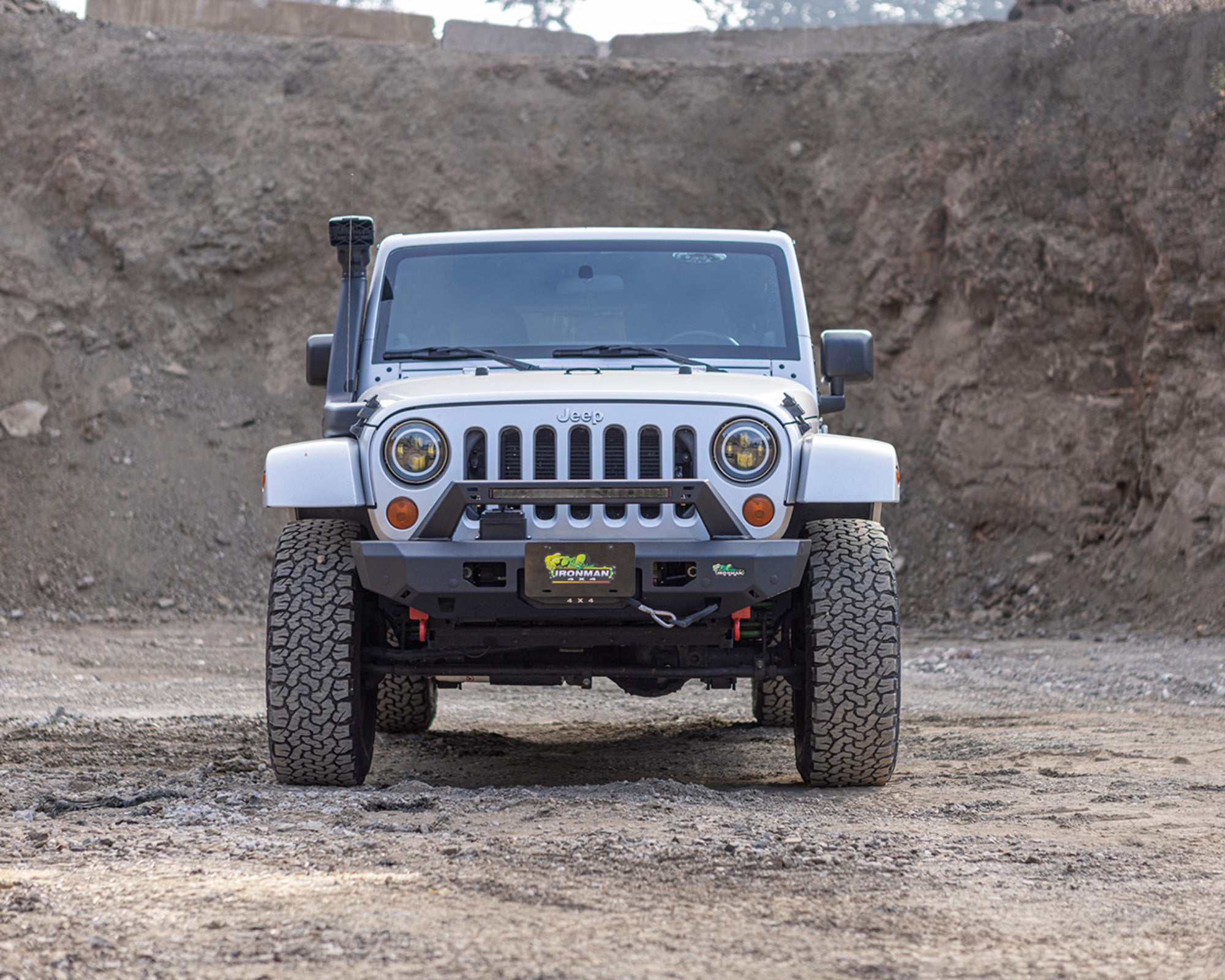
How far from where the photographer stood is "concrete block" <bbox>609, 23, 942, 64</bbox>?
68.4 feet

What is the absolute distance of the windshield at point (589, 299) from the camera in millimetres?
6293

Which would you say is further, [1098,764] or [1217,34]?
[1217,34]

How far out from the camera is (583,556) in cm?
491

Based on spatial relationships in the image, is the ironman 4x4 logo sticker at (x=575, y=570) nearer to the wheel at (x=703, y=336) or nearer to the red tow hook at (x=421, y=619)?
the red tow hook at (x=421, y=619)

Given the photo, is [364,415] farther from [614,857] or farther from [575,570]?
[614,857]

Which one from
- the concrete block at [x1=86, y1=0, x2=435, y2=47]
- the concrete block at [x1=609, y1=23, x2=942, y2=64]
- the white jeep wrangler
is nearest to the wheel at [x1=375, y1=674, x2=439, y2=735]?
the white jeep wrangler

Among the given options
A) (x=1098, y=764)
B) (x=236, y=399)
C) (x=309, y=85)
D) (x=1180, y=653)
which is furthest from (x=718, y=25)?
(x=1098, y=764)

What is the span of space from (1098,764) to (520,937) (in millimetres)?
3817

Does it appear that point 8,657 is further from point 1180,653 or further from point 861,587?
point 1180,653

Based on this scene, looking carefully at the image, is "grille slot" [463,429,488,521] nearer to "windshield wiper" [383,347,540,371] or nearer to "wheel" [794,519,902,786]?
"windshield wiper" [383,347,540,371]

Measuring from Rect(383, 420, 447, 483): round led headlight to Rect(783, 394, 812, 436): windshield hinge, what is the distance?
134 centimetres

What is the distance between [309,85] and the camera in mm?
19844

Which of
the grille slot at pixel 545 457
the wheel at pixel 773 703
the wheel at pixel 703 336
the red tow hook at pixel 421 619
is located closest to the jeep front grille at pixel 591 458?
the grille slot at pixel 545 457

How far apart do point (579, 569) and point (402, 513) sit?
28.3 inches
